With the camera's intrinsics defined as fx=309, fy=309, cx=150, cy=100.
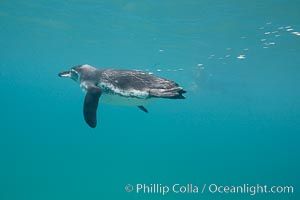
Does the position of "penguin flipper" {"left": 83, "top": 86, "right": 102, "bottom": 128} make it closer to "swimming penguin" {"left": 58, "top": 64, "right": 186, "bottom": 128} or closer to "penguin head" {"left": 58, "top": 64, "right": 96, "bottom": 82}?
"swimming penguin" {"left": 58, "top": 64, "right": 186, "bottom": 128}

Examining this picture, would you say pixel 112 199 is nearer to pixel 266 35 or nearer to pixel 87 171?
pixel 87 171

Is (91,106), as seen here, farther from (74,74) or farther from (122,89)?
(74,74)

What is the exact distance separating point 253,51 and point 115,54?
46.9ft

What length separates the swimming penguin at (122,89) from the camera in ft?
19.7

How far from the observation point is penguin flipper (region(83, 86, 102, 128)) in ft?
20.0

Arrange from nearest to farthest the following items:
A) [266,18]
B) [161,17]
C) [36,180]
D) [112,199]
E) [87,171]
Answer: [266,18]
[161,17]
[112,199]
[36,180]
[87,171]

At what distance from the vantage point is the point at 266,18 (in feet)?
56.1

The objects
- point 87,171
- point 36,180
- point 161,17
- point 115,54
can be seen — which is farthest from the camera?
point 115,54

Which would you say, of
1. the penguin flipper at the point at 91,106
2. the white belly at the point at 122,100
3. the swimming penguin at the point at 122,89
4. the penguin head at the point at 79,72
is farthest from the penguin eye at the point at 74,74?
the penguin flipper at the point at 91,106

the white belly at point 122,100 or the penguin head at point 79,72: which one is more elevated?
the penguin head at point 79,72

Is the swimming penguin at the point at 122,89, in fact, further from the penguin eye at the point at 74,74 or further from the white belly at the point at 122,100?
the penguin eye at the point at 74,74

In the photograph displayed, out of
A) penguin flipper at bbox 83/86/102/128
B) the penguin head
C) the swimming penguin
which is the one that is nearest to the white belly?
the swimming penguin

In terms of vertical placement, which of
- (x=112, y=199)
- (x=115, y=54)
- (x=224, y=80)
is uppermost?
(x=115, y=54)

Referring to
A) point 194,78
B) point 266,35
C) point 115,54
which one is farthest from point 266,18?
point 194,78
